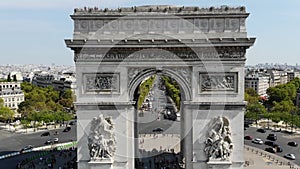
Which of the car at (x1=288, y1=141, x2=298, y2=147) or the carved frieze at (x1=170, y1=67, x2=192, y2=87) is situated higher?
the carved frieze at (x1=170, y1=67, x2=192, y2=87)

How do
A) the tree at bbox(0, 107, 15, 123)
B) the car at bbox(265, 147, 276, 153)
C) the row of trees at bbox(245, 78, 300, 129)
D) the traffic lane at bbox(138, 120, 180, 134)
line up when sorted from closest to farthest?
the car at bbox(265, 147, 276, 153), the traffic lane at bbox(138, 120, 180, 134), the row of trees at bbox(245, 78, 300, 129), the tree at bbox(0, 107, 15, 123)

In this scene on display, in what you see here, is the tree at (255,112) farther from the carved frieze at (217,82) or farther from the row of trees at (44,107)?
the carved frieze at (217,82)

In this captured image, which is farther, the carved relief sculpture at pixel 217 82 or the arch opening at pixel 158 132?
the arch opening at pixel 158 132

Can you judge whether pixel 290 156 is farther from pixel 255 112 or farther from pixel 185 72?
pixel 255 112

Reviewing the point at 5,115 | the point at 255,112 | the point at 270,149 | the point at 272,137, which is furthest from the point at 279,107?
the point at 5,115

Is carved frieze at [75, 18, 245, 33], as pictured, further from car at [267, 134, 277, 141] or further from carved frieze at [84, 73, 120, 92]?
car at [267, 134, 277, 141]

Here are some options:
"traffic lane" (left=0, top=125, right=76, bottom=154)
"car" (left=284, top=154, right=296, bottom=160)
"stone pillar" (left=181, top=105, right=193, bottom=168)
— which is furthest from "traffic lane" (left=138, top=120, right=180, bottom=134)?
"stone pillar" (left=181, top=105, right=193, bottom=168)

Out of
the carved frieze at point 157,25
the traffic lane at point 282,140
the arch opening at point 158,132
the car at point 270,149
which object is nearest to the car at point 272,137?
the traffic lane at point 282,140
